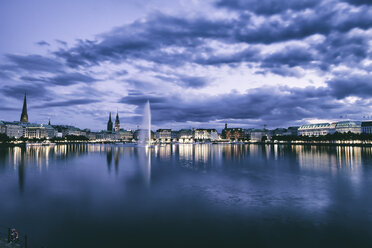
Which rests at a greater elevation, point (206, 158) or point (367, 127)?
point (367, 127)

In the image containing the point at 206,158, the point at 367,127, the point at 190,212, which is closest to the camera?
the point at 190,212

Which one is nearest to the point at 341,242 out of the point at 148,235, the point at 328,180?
the point at 148,235

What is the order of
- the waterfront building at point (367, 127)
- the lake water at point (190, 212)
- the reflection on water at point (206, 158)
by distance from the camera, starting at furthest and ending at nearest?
the waterfront building at point (367, 127) → the reflection on water at point (206, 158) → the lake water at point (190, 212)

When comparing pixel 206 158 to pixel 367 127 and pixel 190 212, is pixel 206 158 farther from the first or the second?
pixel 367 127

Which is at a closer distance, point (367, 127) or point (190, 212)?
point (190, 212)

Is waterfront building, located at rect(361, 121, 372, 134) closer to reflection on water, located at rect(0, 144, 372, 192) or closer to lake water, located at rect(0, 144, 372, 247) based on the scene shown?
reflection on water, located at rect(0, 144, 372, 192)

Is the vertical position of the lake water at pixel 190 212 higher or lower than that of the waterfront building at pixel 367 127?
lower

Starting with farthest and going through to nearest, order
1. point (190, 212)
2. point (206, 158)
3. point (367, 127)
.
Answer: point (367, 127) → point (206, 158) → point (190, 212)

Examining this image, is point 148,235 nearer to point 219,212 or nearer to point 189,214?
point 189,214

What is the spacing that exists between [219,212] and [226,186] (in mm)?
9625

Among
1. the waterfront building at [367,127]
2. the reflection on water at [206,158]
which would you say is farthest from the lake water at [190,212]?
the waterfront building at [367,127]

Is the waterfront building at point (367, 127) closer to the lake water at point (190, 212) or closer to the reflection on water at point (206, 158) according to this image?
the reflection on water at point (206, 158)

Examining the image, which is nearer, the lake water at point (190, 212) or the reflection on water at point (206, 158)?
the lake water at point (190, 212)

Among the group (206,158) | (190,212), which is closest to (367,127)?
(206,158)
